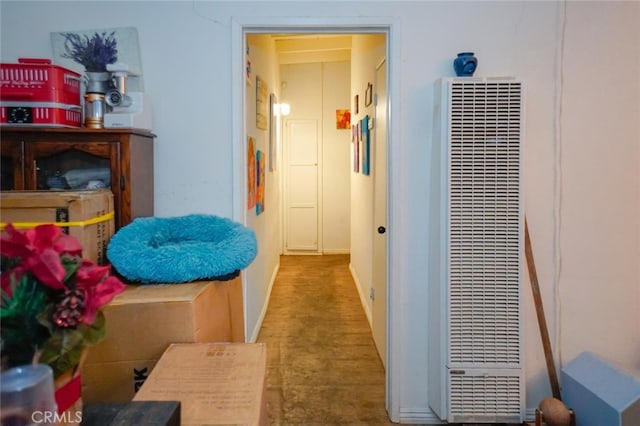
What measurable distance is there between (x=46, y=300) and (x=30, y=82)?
1601 mm

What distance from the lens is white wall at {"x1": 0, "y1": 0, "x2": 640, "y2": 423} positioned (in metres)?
2.36

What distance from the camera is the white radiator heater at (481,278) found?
2.23 metres

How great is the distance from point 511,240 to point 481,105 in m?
0.65

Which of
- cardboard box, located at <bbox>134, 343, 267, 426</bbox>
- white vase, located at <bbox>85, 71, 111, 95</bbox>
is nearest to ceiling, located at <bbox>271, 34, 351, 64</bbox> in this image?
white vase, located at <bbox>85, 71, 111, 95</bbox>

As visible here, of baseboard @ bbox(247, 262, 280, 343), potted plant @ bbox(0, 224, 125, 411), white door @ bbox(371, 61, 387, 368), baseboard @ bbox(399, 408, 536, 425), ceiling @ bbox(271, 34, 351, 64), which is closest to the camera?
potted plant @ bbox(0, 224, 125, 411)

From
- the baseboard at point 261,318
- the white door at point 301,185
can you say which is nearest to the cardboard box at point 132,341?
the baseboard at point 261,318

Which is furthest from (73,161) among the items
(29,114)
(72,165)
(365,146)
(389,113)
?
(365,146)

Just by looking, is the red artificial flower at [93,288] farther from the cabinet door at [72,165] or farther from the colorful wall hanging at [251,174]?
the colorful wall hanging at [251,174]

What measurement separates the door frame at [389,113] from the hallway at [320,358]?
338mm

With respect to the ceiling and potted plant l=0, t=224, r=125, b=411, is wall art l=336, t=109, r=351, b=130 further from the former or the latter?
potted plant l=0, t=224, r=125, b=411

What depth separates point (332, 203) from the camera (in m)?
7.19

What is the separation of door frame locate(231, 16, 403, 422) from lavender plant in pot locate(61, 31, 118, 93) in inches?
23.2

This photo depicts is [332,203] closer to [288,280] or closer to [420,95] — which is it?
[288,280]

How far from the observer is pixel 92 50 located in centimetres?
232
